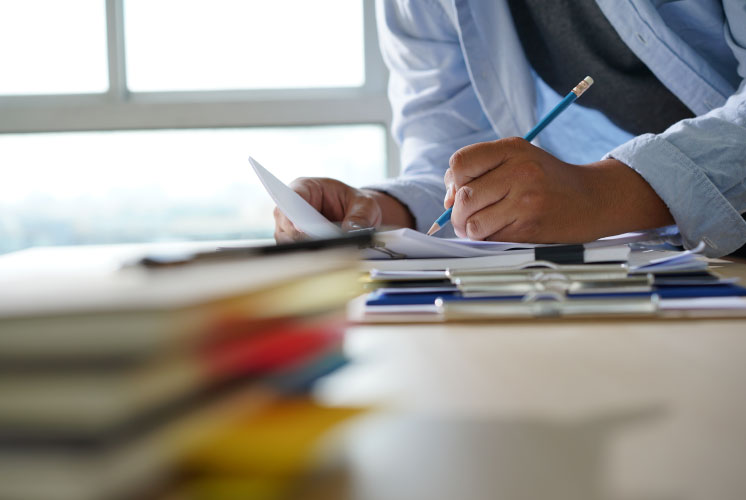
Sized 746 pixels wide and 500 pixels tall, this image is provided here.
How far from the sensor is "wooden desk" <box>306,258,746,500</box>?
5.9 inches

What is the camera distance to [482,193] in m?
0.62

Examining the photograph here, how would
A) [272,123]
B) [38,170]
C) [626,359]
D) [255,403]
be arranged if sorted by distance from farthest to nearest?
[38,170]
[272,123]
[626,359]
[255,403]

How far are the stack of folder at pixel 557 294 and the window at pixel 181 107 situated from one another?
5.80 feet

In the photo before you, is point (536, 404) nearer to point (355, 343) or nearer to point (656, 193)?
point (355, 343)

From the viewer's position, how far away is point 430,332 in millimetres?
334

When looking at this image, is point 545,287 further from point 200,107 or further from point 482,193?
point 200,107

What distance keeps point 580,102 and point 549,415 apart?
0.94 metres

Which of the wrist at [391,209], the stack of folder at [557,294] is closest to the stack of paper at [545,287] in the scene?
the stack of folder at [557,294]

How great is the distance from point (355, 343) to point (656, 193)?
0.42m

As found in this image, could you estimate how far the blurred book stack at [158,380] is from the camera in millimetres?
107

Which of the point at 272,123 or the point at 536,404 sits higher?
the point at 272,123

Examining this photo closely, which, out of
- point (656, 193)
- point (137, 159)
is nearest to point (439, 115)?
point (656, 193)

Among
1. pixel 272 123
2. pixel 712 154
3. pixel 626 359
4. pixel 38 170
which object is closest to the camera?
pixel 626 359

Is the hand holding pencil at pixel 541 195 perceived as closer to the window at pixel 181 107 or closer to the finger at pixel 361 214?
the finger at pixel 361 214
